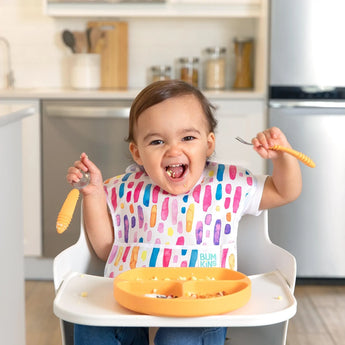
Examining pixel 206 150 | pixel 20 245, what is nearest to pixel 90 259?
pixel 206 150

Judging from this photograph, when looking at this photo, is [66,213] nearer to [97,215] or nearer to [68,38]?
[97,215]

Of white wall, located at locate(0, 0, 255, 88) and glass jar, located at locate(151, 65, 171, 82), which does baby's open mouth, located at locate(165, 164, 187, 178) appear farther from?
white wall, located at locate(0, 0, 255, 88)

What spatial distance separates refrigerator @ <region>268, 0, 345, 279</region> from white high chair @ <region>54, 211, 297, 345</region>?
1.58 m

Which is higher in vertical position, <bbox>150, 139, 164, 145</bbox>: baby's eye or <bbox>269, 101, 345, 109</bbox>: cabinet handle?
<bbox>150, 139, 164, 145</bbox>: baby's eye

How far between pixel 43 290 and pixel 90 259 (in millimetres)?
1720

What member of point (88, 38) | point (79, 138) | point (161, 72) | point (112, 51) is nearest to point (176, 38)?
point (161, 72)

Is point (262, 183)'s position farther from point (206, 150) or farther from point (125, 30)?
point (125, 30)

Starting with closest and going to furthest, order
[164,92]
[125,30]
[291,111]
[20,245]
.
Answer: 1. [164,92]
2. [20,245]
3. [291,111]
4. [125,30]

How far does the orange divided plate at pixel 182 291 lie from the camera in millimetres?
1311

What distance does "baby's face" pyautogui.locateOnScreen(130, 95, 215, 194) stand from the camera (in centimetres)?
170

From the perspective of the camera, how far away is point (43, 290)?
135 inches

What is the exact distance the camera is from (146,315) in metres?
1.33

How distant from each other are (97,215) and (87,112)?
1699 millimetres

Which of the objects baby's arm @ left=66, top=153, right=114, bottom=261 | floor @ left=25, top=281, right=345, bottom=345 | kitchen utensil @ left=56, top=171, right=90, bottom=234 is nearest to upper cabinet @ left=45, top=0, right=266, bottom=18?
floor @ left=25, top=281, right=345, bottom=345
